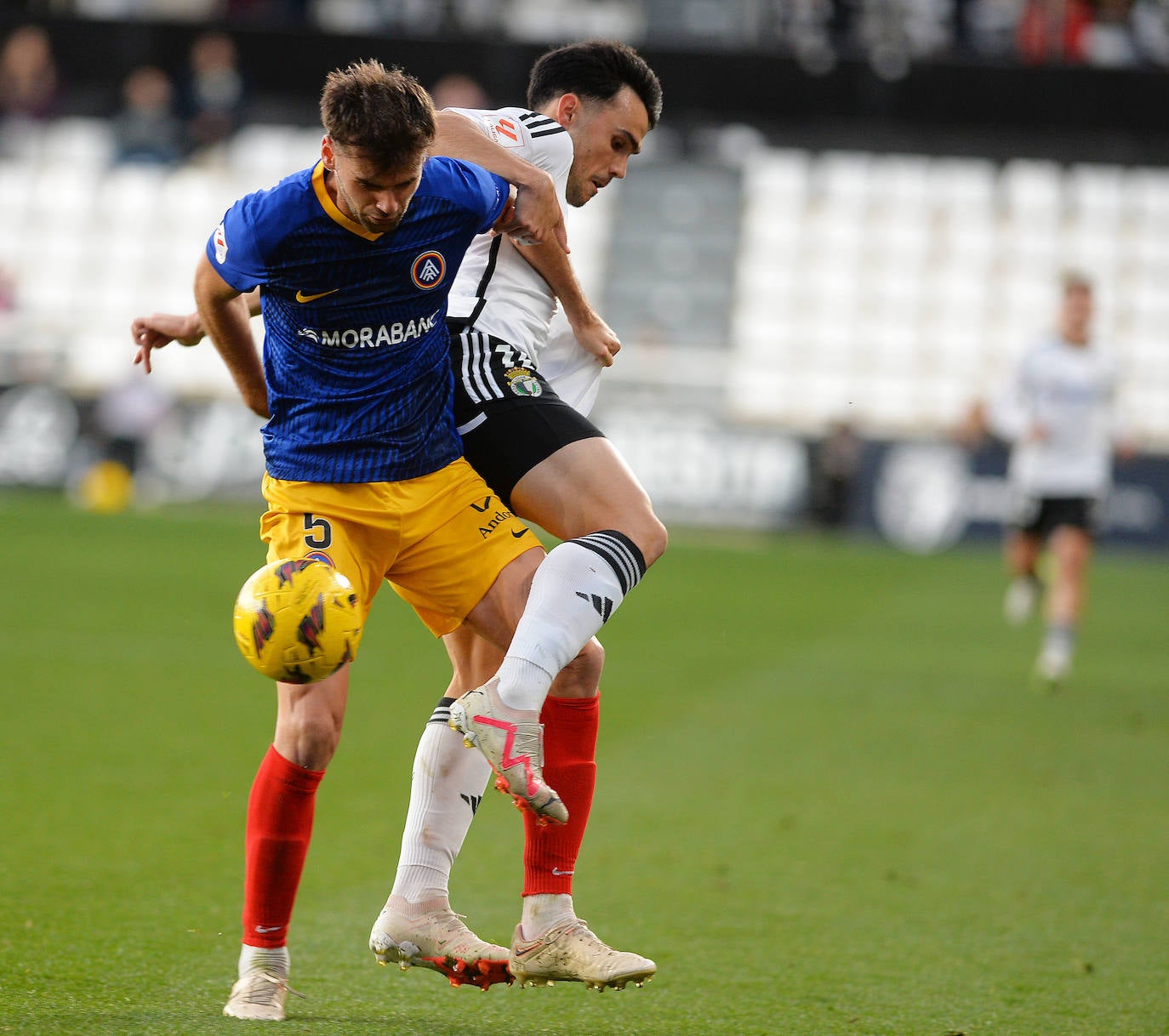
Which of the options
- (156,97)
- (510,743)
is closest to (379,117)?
(510,743)

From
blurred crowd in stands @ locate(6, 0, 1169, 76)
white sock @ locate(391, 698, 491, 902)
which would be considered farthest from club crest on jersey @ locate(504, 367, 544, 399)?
blurred crowd in stands @ locate(6, 0, 1169, 76)

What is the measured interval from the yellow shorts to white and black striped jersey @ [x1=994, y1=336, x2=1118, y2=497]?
22.9ft

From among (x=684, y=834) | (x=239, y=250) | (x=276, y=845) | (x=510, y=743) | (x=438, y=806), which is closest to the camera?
(x=510, y=743)

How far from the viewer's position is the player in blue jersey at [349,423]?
3.39 metres

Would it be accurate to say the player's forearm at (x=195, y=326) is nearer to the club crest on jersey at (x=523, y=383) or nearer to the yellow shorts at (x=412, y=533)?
the yellow shorts at (x=412, y=533)

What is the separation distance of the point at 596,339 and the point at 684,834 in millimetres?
2166

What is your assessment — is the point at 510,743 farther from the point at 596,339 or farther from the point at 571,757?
the point at 596,339

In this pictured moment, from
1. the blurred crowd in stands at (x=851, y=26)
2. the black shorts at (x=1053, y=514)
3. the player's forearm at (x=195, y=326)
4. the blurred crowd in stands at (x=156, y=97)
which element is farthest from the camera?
the blurred crowd in stands at (x=156, y=97)

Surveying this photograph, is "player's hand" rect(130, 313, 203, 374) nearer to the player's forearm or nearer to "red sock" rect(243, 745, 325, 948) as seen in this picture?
the player's forearm

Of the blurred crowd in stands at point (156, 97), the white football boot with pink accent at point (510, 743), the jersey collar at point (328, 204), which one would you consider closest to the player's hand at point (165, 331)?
the jersey collar at point (328, 204)

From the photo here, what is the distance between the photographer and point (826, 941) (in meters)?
4.29

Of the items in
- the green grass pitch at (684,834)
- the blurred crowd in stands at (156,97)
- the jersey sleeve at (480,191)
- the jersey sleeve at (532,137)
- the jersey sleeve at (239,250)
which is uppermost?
the blurred crowd in stands at (156,97)

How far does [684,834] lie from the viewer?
5531 mm

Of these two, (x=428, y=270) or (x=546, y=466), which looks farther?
(x=546, y=466)
